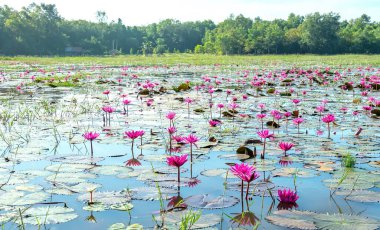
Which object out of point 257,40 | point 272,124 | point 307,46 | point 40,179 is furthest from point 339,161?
point 307,46

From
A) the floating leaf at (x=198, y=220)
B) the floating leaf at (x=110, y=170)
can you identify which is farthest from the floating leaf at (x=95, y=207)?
the floating leaf at (x=110, y=170)

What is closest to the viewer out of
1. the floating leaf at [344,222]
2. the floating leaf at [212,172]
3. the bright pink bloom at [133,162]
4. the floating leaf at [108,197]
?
the floating leaf at [344,222]

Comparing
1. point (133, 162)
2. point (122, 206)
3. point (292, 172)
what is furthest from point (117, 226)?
point (292, 172)

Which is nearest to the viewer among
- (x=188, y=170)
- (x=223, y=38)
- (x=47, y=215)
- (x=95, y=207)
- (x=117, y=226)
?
(x=117, y=226)

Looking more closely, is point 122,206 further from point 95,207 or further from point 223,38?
point 223,38

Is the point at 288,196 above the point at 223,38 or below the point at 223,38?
below

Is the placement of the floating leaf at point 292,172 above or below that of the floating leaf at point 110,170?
above

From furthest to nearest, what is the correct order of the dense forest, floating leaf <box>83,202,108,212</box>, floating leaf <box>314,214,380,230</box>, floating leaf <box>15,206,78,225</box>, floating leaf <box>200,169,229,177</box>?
the dense forest → floating leaf <box>200,169,229,177</box> → floating leaf <box>83,202,108,212</box> → floating leaf <box>15,206,78,225</box> → floating leaf <box>314,214,380,230</box>

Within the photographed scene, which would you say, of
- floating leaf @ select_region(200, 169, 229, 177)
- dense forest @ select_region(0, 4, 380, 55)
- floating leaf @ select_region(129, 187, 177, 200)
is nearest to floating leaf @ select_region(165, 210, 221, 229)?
floating leaf @ select_region(129, 187, 177, 200)

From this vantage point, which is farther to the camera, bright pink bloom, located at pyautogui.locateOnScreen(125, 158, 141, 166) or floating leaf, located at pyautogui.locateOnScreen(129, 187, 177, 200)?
bright pink bloom, located at pyautogui.locateOnScreen(125, 158, 141, 166)

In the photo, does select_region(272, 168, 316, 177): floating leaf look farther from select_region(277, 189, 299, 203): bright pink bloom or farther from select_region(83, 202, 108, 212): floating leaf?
select_region(83, 202, 108, 212): floating leaf

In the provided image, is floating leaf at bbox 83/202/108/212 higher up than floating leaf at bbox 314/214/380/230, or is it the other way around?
floating leaf at bbox 314/214/380/230

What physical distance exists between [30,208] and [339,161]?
210cm

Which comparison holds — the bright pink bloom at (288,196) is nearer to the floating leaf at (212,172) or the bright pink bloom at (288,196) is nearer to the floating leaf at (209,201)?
the floating leaf at (209,201)
